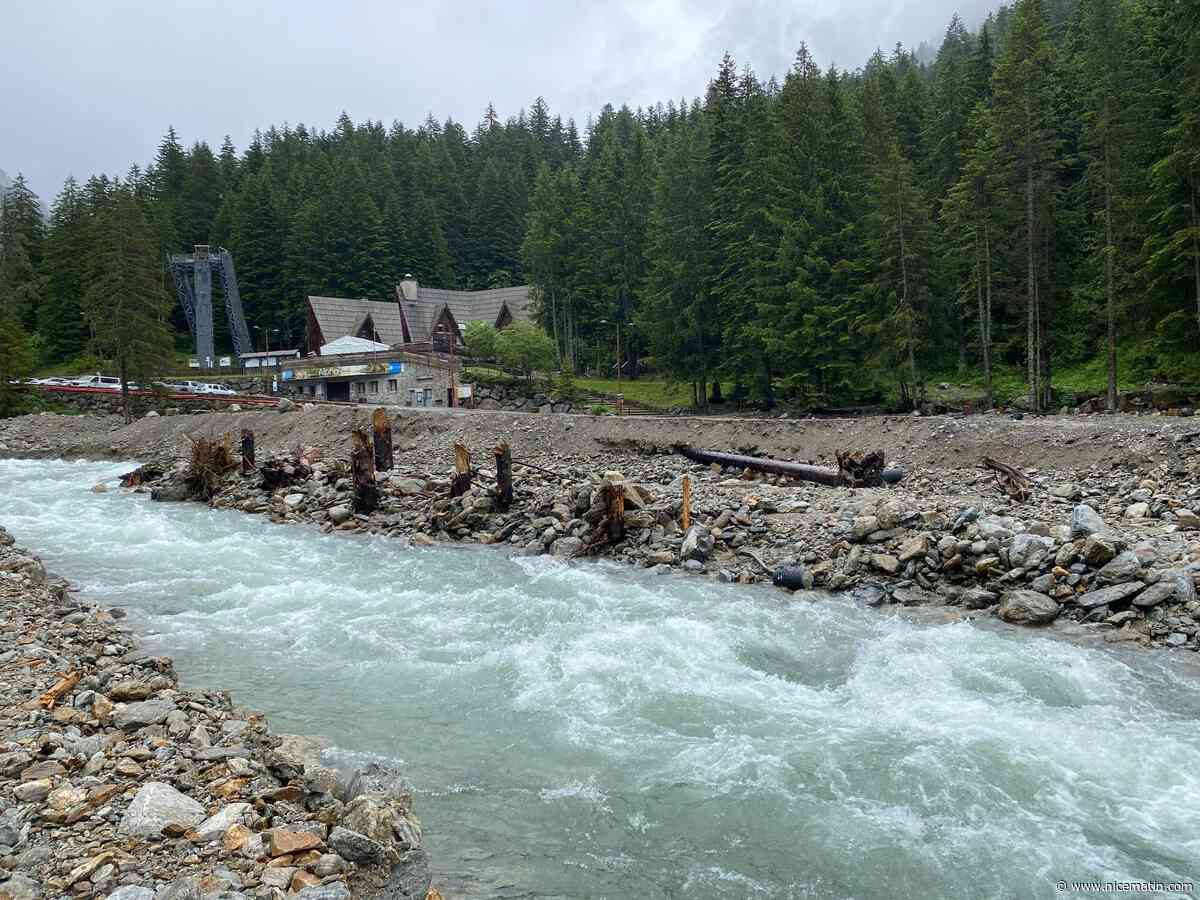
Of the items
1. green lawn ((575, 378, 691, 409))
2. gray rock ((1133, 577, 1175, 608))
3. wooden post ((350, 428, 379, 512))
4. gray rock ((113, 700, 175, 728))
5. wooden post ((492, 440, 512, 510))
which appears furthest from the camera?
green lawn ((575, 378, 691, 409))

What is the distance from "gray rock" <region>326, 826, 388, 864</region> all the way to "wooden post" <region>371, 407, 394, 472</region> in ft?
74.4

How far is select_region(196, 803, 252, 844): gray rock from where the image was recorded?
5429 mm

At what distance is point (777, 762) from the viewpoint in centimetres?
781

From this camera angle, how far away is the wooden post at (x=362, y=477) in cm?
2245

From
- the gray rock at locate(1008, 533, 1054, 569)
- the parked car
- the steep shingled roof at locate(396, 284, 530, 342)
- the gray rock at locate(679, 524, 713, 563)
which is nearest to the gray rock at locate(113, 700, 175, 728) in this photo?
the gray rock at locate(679, 524, 713, 563)

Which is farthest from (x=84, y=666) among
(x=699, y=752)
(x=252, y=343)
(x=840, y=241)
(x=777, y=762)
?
(x=252, y=343)

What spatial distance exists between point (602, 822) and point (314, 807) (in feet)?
8.14

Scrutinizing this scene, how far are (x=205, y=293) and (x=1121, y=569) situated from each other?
76.9m

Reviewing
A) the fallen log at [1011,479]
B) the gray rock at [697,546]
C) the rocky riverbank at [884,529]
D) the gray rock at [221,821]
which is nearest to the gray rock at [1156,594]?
the rocky riverbank at [884,529]

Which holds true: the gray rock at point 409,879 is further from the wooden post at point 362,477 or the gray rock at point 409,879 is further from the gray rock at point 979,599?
the wooden post at point 362,477

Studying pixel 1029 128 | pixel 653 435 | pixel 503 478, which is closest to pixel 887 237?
pixel 1029 128

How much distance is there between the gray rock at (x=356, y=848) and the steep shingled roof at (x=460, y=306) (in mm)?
61112

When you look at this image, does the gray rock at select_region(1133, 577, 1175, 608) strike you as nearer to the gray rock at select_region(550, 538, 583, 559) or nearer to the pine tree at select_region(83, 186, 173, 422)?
the gray rock at select_region(550, 538, 583, 559)

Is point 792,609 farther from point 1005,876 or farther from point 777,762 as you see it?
point 1005,876
